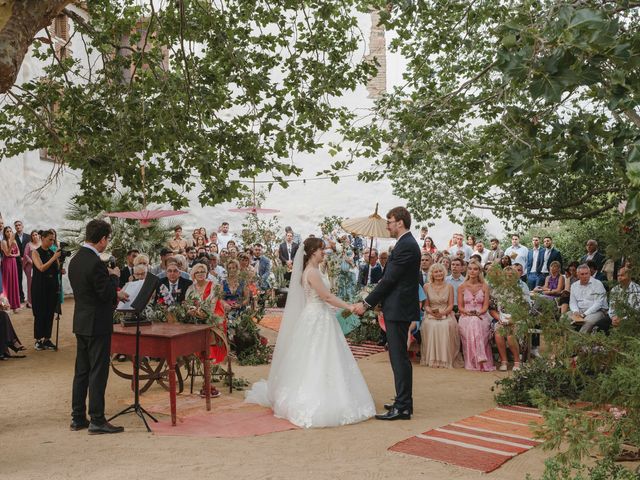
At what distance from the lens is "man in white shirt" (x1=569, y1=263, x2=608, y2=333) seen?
29.8 ft

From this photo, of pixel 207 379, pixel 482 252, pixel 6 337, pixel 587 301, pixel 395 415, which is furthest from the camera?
pixel 482 252

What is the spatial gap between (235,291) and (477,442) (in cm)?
487

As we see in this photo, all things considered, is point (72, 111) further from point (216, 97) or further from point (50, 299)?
point (50, 299)

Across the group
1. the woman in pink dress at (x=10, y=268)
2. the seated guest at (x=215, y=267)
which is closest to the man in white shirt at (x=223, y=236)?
the woman in pink dress at (x=10, y=268)

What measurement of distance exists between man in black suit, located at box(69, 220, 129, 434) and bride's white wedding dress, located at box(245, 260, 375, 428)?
64.2 inches

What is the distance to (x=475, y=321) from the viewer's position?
9.83 m

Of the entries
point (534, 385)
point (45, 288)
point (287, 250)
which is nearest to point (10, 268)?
point (45, 288)

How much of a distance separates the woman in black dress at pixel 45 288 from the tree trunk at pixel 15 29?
19.0ft

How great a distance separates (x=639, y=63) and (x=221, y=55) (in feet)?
19.0

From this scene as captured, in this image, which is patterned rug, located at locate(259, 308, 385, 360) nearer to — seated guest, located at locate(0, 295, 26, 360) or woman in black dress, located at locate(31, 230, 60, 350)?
woman in black dress, located at locate(31, 230, 60, 350)

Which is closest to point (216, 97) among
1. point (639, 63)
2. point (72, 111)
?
point (72, 111)

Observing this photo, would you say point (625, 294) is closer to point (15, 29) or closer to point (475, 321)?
point (475, 321)

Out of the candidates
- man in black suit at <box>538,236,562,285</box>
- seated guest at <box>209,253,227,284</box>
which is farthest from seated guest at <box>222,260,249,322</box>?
man in black suit at <box>538,236,562,285</box>

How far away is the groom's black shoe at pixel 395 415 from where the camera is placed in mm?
6797
